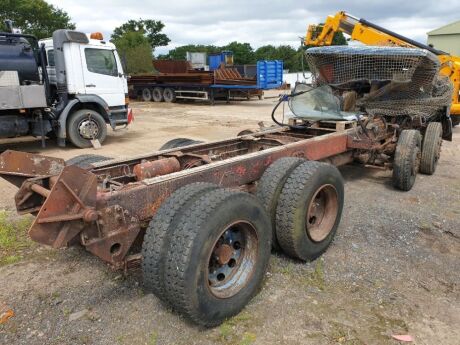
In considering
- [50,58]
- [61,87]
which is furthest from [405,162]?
[50,58]

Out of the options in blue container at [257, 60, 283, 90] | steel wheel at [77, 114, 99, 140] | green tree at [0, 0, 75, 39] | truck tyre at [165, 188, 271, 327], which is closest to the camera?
truck tyre at [165, 188, 271, 327]

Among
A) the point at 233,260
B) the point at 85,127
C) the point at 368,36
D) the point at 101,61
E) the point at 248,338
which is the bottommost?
the point at 248,338

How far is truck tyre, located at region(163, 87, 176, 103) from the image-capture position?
21428 mm

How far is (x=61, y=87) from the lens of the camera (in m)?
8.98

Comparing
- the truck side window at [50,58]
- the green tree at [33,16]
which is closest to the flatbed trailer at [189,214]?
the truck side window at [50,58]

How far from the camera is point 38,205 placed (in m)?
2.94

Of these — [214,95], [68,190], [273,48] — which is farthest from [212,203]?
[273,48]

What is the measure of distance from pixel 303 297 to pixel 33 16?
107 ft

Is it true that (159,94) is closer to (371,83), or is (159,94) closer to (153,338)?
(371,83)

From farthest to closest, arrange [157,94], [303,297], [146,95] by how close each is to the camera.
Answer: [146,95], [157,94], [303,297]

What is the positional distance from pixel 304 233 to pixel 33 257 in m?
2.45

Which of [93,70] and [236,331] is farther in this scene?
[93,70]

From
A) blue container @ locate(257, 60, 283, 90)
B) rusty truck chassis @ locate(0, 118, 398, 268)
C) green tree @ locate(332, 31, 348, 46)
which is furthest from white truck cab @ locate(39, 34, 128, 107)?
blue container @ locate(257, 60, 283, 90)

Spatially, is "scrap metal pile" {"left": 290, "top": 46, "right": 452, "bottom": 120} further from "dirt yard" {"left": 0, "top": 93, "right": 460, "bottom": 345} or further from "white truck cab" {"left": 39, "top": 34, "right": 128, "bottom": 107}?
"white truck cab" {"left": 39, "top": 34, "right": 128, "bottom": 107}
